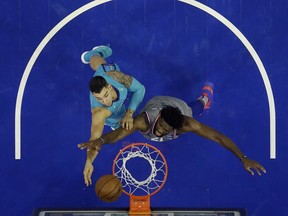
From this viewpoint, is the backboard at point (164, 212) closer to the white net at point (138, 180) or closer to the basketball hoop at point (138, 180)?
the basketball hoop at point (138, 180)

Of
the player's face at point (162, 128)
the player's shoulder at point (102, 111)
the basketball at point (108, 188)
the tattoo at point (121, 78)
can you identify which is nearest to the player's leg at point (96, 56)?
the tattoo at point (121, 78)

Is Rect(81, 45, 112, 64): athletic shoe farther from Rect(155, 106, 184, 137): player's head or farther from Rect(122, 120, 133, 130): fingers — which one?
Rect(155, 106, 184, 137): player's head

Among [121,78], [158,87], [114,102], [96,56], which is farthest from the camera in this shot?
[158,87]

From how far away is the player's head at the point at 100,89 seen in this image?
6188mm

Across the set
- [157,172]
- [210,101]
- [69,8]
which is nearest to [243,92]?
[210,101]

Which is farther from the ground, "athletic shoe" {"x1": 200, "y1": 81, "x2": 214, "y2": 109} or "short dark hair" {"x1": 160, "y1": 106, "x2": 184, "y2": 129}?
"athletic shoe" {"x1": 200, "y1": 81, "x2": 214, "y2": 109}

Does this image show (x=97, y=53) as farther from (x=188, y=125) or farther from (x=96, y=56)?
(x=188, y=125)

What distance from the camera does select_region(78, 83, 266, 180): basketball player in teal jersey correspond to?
589cm

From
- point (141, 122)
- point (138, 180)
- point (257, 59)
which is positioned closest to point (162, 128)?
point (141, 122)

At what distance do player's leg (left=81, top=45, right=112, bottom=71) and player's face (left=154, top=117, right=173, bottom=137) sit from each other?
155 cm

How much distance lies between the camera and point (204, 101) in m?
7.41

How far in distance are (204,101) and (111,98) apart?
158 centimetres

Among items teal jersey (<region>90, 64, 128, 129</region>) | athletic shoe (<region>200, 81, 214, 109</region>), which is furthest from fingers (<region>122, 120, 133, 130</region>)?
athletic shoe (<region>200, 81, 214, 109</region>)

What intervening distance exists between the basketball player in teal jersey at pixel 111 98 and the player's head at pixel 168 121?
406 millimetres
